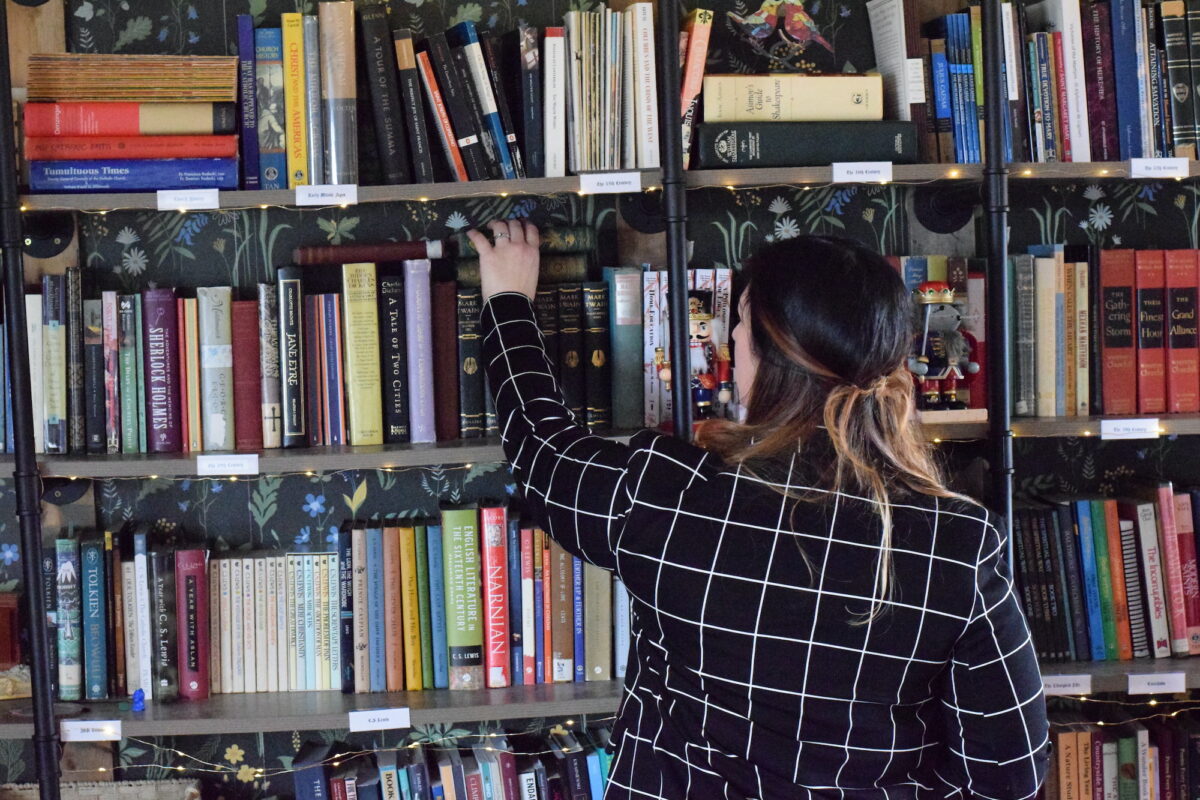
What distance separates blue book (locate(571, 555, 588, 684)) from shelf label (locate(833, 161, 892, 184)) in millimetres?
774

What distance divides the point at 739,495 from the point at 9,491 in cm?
146

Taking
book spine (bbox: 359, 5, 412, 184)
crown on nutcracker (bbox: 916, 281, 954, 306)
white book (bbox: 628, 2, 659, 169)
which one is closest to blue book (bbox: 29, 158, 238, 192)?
book spine (bbox: 359, 5, 412, 184)

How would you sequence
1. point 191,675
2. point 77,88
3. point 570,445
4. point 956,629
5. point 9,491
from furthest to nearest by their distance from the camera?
point 9,491, point 191,675, point 77,88, point 570,445, point 956,629

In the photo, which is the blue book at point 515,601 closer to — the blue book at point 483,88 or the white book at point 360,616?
the white book at point 360,616

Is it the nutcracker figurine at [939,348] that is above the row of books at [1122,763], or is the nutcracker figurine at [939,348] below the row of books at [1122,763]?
above

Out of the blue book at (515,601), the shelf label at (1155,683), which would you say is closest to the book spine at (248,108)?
the blue book at (515,601)

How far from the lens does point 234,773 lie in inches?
81.6

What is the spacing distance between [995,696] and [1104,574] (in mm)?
841

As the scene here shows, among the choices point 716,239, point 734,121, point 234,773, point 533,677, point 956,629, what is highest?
point 734,121

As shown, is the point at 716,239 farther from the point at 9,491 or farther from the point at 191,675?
the point at 9,491

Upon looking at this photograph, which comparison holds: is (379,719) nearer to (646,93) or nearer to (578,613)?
(578,613)

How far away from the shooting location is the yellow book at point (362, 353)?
1794 millimetres

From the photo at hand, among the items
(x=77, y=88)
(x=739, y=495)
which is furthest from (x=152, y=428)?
(x=739, y=495)

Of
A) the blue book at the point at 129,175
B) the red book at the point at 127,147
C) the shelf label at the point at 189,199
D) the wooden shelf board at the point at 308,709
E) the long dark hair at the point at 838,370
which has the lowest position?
the wooden shelf board at the point at 308,709
